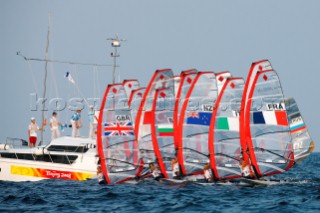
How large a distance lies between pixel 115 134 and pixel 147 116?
231 cm

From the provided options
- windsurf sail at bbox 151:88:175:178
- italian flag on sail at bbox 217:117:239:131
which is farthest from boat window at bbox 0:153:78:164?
italian flag on sail at bbox 217:117:239:131

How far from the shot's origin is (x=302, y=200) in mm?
26312

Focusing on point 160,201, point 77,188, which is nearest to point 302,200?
point 160,201

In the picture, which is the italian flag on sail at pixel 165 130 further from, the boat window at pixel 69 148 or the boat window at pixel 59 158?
the boat window at pixel 59 158

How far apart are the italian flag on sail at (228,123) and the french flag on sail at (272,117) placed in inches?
49.9

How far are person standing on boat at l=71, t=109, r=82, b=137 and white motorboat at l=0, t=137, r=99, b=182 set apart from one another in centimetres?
134

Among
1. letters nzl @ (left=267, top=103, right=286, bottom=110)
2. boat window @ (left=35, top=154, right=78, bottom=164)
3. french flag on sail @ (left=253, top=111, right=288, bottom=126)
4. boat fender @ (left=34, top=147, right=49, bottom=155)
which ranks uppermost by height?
letters nzl @ (left=267, top=103, right=286, bottom=110)

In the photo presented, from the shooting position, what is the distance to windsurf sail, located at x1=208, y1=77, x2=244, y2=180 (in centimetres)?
3158

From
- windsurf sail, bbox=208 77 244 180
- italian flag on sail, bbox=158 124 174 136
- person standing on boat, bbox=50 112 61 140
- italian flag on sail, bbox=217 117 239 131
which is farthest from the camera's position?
person standing on boat, bbox=50 112 61 140

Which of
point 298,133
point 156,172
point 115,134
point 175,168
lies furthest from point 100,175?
point 298,133

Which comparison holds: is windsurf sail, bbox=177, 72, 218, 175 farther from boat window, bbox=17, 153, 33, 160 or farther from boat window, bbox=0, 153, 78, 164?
boat window, bbox=17, 153, 33, 160

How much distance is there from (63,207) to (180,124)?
8664mm

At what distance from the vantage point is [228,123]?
32062 mm

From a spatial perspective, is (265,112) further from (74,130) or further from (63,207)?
(74,130)
